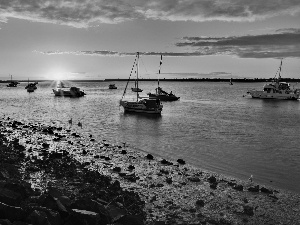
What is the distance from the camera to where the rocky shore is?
32.3 ft

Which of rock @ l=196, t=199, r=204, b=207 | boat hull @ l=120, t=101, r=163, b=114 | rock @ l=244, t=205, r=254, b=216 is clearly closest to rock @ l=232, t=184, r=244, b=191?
rock @ l=244, t=205, r=254, b=216

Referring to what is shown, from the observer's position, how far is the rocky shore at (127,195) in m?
9.84

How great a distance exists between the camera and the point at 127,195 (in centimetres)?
1505

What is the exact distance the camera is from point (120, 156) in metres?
26.0

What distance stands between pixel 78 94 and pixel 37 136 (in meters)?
94.2

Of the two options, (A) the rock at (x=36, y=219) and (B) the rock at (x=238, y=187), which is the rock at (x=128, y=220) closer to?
(A) the rock at (x=36, y=219)

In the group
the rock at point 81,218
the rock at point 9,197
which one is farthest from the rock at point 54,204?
the rock at point 9,197

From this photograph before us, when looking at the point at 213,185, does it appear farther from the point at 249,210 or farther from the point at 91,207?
the point at 91,207

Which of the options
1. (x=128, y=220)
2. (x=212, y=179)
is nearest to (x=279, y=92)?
(x=212, y=179)

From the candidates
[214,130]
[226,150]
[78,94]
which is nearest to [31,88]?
[78,94]

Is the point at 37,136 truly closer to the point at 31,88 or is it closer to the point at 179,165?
the point at 179,165

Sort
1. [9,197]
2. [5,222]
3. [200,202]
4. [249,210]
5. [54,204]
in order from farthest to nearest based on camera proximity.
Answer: [200,202]
[249,210]
[9,197]
[54,204]
[5,222]

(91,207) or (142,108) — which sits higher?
(91,207)

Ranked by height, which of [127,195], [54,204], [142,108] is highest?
[54,204]
